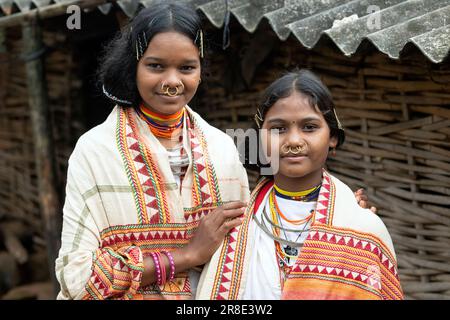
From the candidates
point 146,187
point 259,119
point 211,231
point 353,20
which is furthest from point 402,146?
point 146,187

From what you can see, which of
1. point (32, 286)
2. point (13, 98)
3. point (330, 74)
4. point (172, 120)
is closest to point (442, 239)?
point (330, 74)

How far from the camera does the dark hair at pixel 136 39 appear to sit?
2682mm

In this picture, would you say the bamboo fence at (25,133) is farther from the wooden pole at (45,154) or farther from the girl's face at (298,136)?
the girl's face at (298,136)

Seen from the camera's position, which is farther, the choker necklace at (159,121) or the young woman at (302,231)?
the choker necklace at (159,121)

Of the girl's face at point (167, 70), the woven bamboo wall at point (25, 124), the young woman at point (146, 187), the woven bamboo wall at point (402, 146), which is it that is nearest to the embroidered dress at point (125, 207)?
the young woman at point (146, 187)

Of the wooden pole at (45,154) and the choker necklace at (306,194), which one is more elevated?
the wooden pole at (45,154)

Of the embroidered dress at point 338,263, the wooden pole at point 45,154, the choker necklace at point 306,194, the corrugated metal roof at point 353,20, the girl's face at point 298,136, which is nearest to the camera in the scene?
the embroidered dress at point 338,263

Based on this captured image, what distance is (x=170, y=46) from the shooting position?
104 inches

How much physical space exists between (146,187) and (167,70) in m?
0.44

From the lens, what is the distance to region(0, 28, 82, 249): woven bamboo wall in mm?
6477

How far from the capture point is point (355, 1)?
390cm

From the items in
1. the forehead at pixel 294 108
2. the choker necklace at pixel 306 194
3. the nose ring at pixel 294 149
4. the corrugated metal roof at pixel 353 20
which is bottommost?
the choker necklace at pixel 306 194

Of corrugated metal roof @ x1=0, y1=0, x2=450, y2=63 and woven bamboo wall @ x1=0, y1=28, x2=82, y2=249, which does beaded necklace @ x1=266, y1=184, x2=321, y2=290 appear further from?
woven bamboo wall @ x1=0, y1=28, x2=82, y2=249
